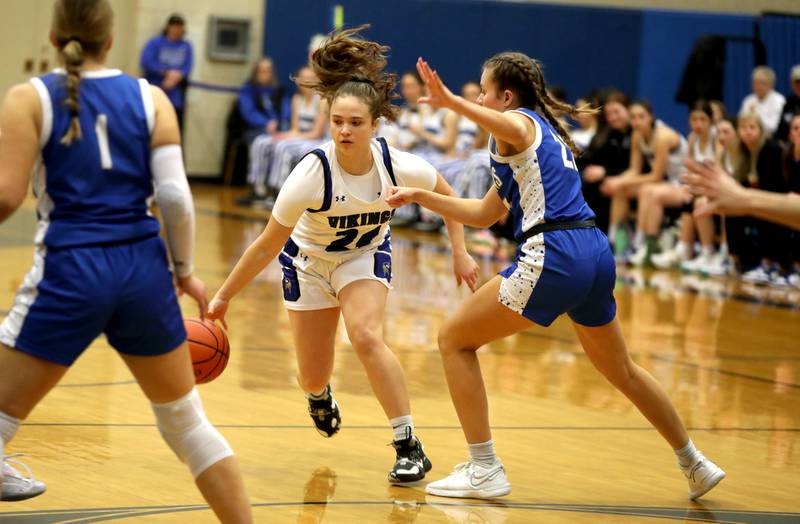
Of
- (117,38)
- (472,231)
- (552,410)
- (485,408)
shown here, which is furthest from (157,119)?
(117,38)

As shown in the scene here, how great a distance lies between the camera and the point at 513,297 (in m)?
4.64

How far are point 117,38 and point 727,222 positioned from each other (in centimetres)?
949

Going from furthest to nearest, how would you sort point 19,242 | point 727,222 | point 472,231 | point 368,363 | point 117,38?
1. point 117,38
2. point 472,231
3. point 727,222
4. point 19,242
5. point 368,363

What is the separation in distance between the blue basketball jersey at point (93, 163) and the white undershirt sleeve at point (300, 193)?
4.46ft

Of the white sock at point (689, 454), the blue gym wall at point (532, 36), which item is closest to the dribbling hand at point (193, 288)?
the white sock at point (689, 454)

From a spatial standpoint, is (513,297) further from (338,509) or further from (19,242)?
(19,242)

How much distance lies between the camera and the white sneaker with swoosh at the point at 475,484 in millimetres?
4777

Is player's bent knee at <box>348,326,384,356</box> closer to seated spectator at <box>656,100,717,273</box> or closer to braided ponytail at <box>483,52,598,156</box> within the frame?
braided ponytail at <box>483,52,598,156</box>

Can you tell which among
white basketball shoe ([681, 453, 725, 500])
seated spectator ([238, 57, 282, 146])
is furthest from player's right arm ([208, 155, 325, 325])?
seated spectator ([238, 57, 282, 146])

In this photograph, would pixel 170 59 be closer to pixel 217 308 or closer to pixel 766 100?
pixel 766 100

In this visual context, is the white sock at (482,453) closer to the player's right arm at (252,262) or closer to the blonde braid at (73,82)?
the player's right arm at (252,262)

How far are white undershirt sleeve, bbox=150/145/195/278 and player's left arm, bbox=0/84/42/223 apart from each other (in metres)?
0.34

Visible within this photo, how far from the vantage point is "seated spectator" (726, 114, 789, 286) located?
1188 centimetres

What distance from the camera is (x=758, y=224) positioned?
487 inches
